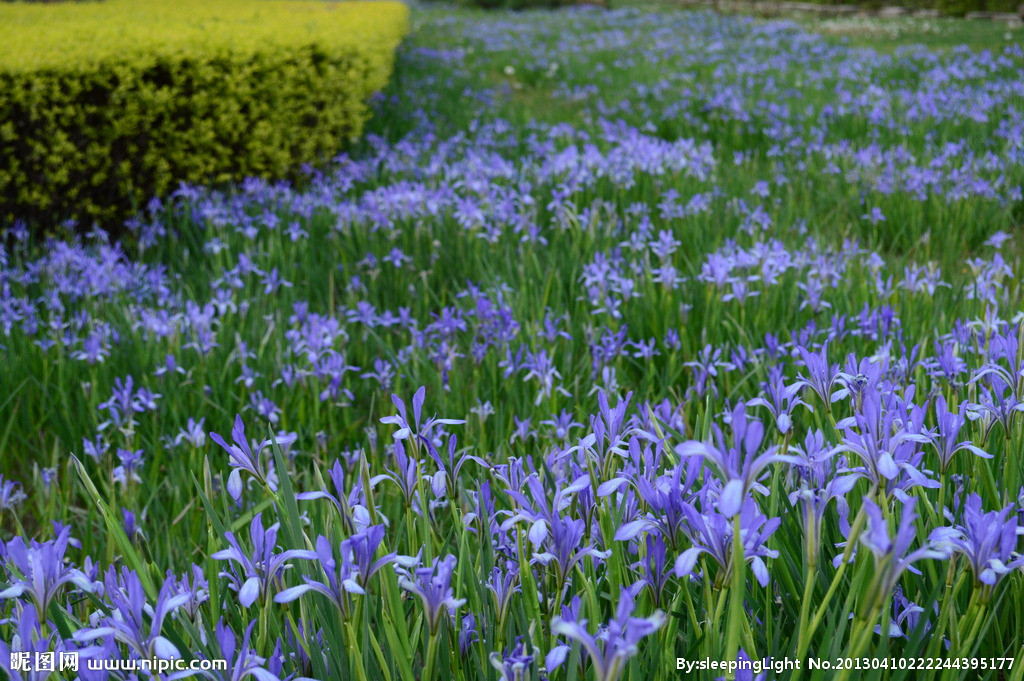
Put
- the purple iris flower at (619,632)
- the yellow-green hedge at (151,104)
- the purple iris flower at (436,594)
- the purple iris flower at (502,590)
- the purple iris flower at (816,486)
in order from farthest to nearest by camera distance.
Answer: the yellow-green hedge at (151,104), the purple iris flower at (502,590), the purple iris flower at (436,594), the purple iris flower at (816,486), the purple iris flower at (619,632)

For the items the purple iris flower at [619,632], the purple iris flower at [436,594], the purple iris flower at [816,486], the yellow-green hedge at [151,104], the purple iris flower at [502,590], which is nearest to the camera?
the purple iris flower at [619,632]

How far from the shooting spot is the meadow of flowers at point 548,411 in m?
1.04

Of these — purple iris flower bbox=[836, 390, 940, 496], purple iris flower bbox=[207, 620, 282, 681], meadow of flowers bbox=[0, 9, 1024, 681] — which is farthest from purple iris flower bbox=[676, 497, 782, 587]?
purple iris flower bbox=[207, 620, 282, 681]

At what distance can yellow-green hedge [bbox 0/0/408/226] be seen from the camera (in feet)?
15.3

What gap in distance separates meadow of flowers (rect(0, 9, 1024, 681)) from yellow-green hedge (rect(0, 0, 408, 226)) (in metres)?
0.35

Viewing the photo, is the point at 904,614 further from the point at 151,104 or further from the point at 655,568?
the point at 151,104

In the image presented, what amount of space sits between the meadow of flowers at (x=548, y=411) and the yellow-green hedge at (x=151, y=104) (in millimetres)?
350

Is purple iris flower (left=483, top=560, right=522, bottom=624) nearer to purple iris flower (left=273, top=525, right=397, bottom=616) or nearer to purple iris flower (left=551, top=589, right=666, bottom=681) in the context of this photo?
purple iris flower (left=273, top=525, right=397, bottom=616)

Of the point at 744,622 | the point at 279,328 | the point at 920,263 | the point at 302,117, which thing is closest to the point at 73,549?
the point at 279,328

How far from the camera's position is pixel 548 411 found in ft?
8.30

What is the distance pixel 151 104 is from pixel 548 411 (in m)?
4.03

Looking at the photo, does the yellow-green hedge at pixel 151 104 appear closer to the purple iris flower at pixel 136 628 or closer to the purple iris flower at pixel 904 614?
the purple iris flower at pixel 136 628

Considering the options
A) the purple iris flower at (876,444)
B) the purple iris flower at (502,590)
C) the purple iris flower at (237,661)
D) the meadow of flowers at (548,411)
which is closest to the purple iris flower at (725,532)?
the meadow of flowers at (548,411)

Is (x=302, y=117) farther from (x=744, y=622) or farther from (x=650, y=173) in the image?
(x=744, y=622)
